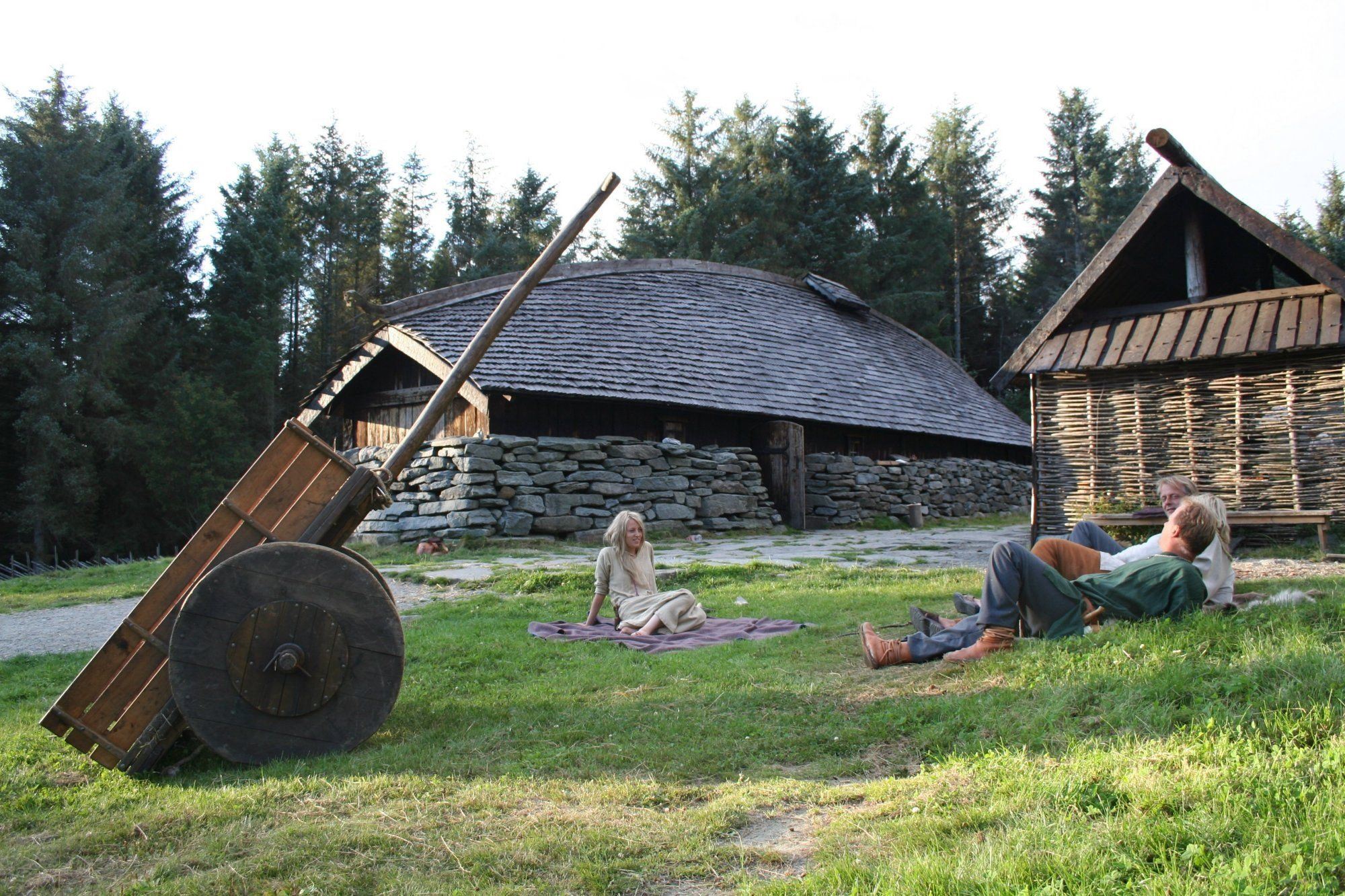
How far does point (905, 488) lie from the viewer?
19.9 meters

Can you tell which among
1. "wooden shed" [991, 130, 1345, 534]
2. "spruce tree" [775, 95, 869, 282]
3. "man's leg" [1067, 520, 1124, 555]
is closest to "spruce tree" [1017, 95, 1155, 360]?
"spruce tree" [775, 95, 869, 282]

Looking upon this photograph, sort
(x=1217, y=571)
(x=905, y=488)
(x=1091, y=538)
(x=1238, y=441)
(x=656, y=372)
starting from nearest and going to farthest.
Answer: (x=1217, y=571) → (x=1091, y=538) → (x=1238, y=441) → (x=656, y=372) → (x=905, y=488)

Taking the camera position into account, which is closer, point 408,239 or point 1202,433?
point 1202,433

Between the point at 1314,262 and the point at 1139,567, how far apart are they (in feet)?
22.0

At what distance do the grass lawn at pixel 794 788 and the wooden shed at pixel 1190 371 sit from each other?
218 inches

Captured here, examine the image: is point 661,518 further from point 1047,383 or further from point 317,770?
point 317,770

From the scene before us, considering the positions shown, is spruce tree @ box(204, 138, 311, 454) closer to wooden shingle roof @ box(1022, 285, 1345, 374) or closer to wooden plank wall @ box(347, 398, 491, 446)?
wooden plank wall @ box(347, 398, 491, 446)

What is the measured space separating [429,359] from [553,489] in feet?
10.3

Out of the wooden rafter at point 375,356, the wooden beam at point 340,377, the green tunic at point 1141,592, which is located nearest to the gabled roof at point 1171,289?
the green tunic at point 1141,592

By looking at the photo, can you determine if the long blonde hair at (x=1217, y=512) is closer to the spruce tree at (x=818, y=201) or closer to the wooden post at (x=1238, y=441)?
the wooden post at (x=1238, y=441)

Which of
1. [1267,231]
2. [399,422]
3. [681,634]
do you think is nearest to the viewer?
[681,634]

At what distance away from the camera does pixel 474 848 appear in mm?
2971

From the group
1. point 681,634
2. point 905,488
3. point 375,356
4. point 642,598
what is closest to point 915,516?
point 905,488

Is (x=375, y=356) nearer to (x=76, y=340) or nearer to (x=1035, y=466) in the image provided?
(x=1035, y=466)
